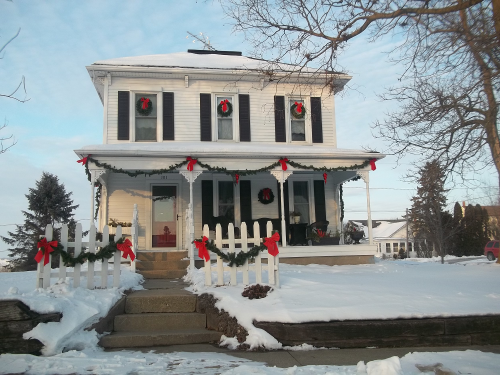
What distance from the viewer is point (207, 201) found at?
44.9 feet

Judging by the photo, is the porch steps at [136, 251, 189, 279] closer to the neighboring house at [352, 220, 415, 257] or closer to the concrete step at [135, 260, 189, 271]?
the concrete step at [135, 260, 189, 271]

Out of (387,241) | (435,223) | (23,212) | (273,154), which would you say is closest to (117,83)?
(273,154)

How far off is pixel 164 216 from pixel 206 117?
353cm

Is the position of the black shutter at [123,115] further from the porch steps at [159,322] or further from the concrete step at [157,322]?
the concrete step at [157,322]

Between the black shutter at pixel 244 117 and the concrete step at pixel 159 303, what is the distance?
8.60 m

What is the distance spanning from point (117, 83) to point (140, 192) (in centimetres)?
361

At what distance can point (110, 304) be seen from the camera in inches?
224

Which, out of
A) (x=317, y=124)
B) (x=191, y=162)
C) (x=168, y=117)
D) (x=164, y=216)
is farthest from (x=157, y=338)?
(x=317, y=124)

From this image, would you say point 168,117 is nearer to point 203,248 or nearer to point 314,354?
point 203,248

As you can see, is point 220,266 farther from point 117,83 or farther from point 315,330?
point 117,83

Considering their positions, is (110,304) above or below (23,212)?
below

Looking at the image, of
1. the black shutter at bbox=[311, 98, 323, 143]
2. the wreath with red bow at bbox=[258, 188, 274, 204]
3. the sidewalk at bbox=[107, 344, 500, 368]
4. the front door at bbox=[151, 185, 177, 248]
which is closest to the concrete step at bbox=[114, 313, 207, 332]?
the sidewalk at bbox=[107, 344, 500, 368]

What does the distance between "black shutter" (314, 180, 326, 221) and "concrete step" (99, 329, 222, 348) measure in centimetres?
939

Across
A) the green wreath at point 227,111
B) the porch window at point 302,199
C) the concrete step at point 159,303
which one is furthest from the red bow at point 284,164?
the concrete step at point 159,303
